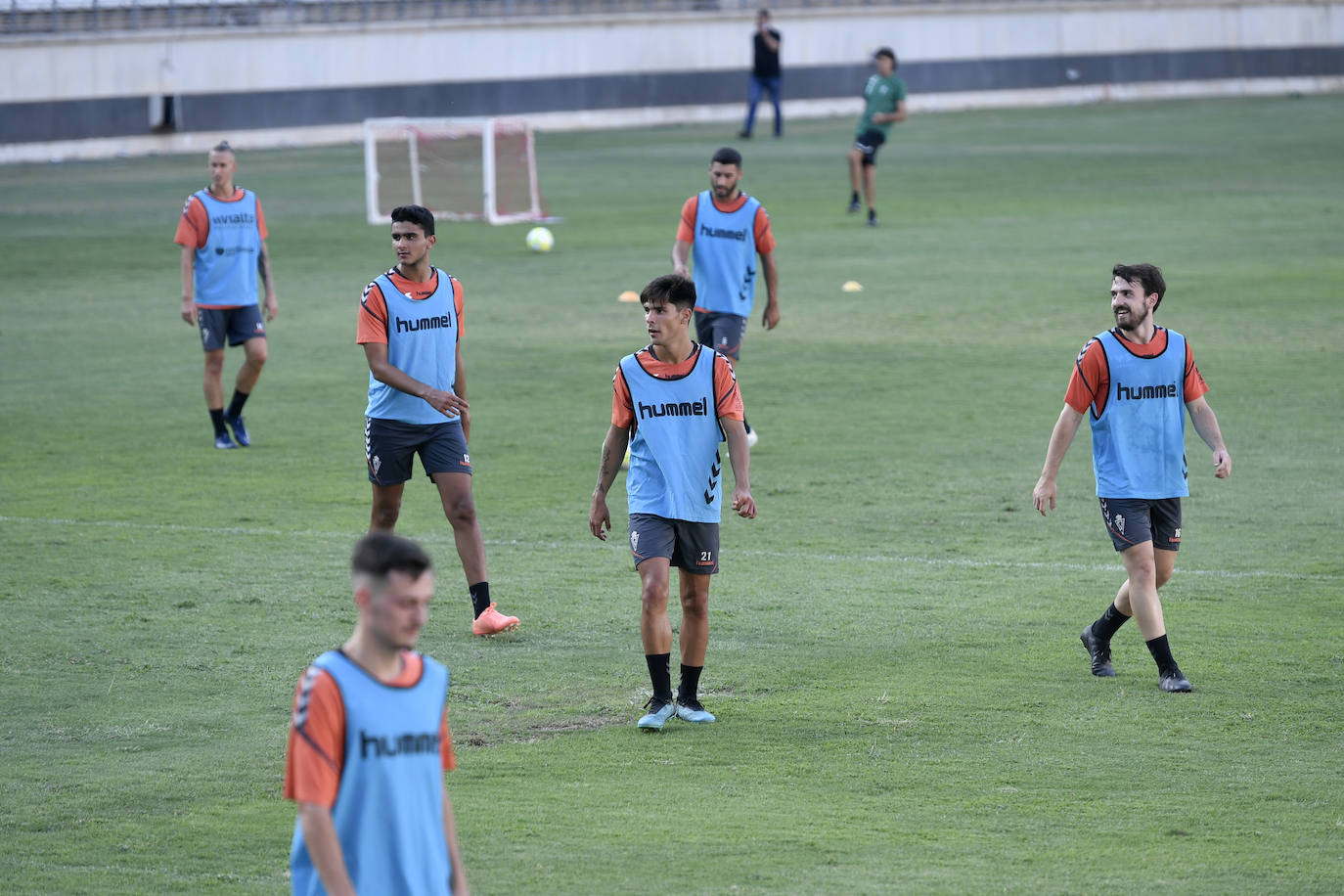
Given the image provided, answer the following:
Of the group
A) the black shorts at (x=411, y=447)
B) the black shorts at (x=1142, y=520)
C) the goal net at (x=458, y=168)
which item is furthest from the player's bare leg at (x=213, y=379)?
the goal net at (x=458, y=168)

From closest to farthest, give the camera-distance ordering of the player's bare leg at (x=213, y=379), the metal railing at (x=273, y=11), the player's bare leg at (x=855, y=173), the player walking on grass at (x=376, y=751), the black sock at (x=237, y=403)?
the player walking on grass at (x=376, y=751) < the player's bare leg at (x=213, y=379) < the black sock at (x=237, y=403) < the player's bare leg at (x=855, y=173) < the metal railing at (x=273, y=11)

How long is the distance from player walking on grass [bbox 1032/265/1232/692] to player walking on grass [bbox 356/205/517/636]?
2892 mm

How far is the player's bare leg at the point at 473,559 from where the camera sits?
9273mm

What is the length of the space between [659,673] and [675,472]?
0.85 metres

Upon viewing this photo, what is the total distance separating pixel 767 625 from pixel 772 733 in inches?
71.7

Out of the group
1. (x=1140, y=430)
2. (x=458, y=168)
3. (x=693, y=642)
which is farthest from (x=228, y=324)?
(x=458, y=168)

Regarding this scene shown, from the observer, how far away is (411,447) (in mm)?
9555

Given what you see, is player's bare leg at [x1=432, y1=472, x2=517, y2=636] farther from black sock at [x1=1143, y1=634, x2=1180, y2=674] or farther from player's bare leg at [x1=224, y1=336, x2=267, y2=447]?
player's bare leg at [x1=224, y1=336, x2=267, y2=447]

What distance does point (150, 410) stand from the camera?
51.9 feet

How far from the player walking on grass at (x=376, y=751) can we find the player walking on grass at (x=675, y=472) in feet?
Result: 11.8

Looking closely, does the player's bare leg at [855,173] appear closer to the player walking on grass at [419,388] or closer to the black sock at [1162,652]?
the player walking on grass at [419,388]

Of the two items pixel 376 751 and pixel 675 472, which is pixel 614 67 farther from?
pixel 376 751

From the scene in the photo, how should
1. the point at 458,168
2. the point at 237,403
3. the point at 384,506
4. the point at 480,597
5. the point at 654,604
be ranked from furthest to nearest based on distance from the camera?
the point at 458,168 < the point at 237,403 < the point at 384,506 < the point at 480,597 < the point at 654,604

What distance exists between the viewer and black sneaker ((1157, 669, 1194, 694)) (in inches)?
326
